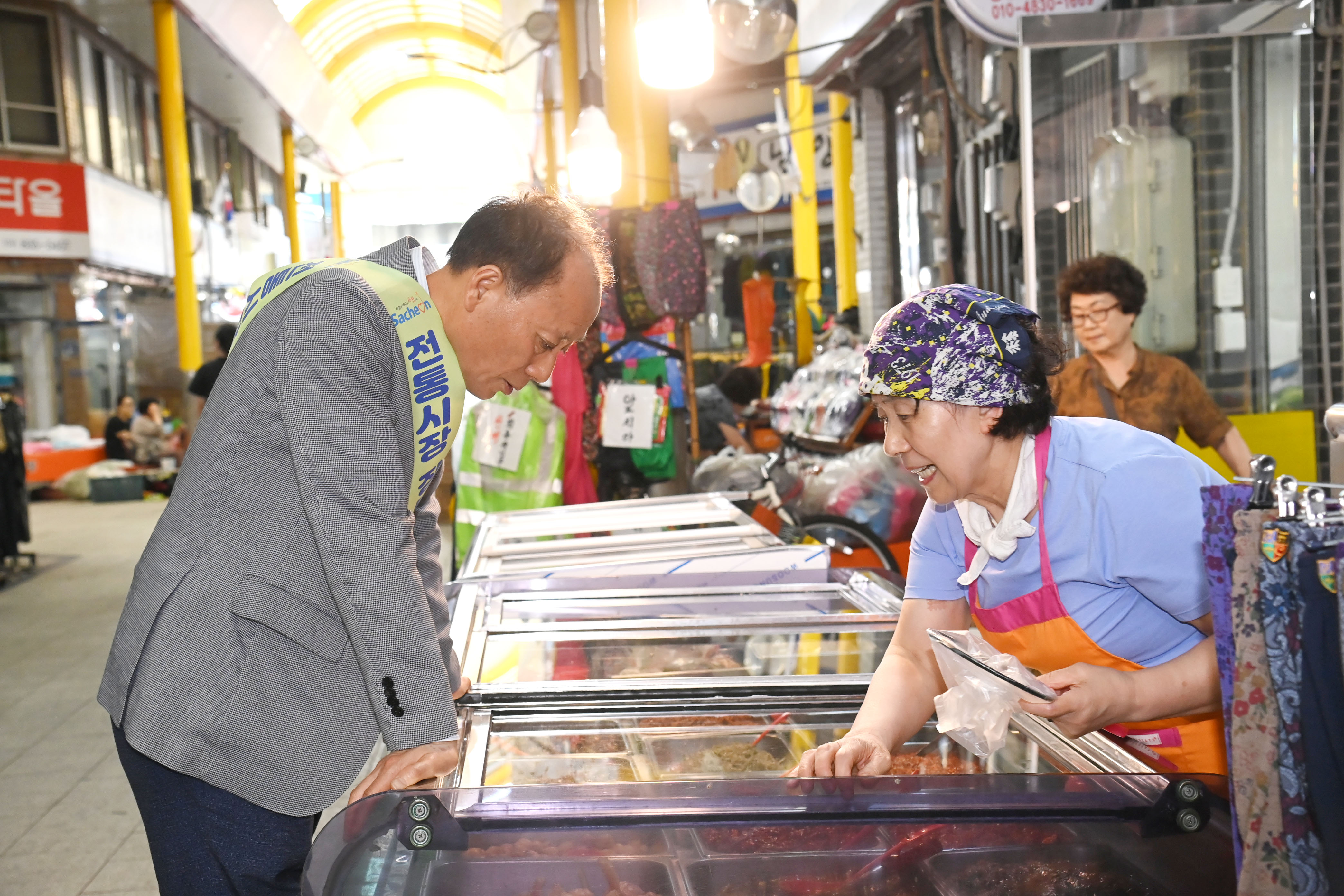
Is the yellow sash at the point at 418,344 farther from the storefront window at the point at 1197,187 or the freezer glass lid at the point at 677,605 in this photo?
the storefront window at the point at 1197,187

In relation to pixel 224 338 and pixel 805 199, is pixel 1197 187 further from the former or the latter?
pixel 805 199

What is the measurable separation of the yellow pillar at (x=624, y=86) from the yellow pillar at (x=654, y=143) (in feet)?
0.11

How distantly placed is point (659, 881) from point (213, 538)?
0.74 meters

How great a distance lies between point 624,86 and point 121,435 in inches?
394

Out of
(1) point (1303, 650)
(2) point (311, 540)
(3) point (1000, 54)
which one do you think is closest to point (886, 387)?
(1) point (1303, 650)

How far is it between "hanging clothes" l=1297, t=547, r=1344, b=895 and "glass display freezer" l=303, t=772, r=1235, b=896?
1.07 ft

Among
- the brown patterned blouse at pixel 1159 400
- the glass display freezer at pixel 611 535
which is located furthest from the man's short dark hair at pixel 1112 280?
the glass display freezer at pixel 611 535

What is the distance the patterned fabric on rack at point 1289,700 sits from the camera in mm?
956

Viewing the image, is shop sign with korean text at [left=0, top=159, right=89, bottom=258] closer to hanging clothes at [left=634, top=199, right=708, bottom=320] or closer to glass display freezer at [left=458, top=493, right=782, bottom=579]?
hanging clothes at [left=634, top=199, right=708, bottom=320]

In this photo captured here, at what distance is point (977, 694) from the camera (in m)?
1.41

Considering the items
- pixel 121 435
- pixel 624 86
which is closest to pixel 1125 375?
pixel 624 86

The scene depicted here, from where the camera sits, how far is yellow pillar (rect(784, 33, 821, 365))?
12156 millimetres

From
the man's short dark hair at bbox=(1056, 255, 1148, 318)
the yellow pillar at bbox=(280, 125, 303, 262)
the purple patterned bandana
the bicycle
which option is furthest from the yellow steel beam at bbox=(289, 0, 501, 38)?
the purple patterned bandana

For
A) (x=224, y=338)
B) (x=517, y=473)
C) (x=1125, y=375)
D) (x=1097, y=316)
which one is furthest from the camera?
(x=224, y=338)
